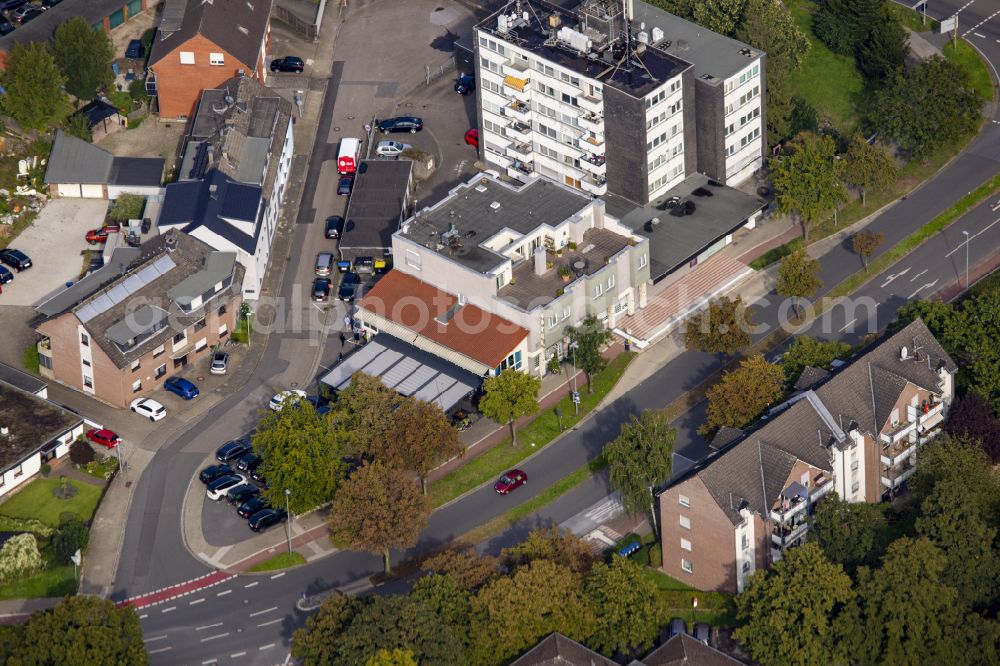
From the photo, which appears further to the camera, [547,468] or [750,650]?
[547,468]

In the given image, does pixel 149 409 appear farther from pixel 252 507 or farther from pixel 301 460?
pixel 301 460

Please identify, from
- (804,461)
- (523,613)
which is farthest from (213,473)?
(804,461)

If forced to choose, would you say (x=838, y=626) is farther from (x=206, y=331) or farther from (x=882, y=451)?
(x=206, y=331)

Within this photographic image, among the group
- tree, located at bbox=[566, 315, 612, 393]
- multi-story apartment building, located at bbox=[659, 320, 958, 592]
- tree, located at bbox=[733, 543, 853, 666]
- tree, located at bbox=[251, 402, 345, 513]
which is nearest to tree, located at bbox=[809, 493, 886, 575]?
multi-story apartment building, located at bbox=[659, 320, 958, 592]

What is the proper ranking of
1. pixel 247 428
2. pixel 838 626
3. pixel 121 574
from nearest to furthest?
pixel 838 626 → pixel 121 574 → pixel 247 428

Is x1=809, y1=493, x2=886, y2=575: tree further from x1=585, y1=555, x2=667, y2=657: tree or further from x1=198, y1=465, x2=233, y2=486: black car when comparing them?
x1=198, y1=465, x2=233, y2=486: black car

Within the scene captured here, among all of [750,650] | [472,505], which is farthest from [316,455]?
[750,650]
